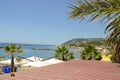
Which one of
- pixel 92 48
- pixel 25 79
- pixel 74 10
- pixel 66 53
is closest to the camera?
pixel 25 79

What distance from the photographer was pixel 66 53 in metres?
34.9

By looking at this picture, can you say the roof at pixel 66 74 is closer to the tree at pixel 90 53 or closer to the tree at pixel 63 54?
the tree at pixel 90 53

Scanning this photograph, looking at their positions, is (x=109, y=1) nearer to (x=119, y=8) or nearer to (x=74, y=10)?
(x=119, y=8)

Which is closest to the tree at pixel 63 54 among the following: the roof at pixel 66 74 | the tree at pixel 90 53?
the tree at pixel 90 53

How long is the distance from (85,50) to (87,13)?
26075 millimetres

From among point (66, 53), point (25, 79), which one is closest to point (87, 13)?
point (25, 79)

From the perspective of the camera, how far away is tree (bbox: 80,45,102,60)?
3194 centimetres

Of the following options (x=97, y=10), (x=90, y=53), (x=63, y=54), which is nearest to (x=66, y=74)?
(x=97, y=10)

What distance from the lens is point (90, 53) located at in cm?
3198

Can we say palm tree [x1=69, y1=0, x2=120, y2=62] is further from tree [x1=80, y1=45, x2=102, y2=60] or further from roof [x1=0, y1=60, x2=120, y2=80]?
tree [x1=80, y1=45, x2=102, y2=60]

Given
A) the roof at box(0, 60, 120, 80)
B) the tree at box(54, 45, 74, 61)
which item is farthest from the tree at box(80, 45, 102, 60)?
the roof at box(0, 60, 120, 80)

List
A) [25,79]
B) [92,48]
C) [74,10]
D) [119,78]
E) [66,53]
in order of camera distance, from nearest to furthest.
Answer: [25,79], [119,78], [74,10], [92,48], [66,53]

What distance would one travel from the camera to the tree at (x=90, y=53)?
3194 cm

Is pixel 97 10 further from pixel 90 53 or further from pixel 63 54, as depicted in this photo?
pixel 63 54
